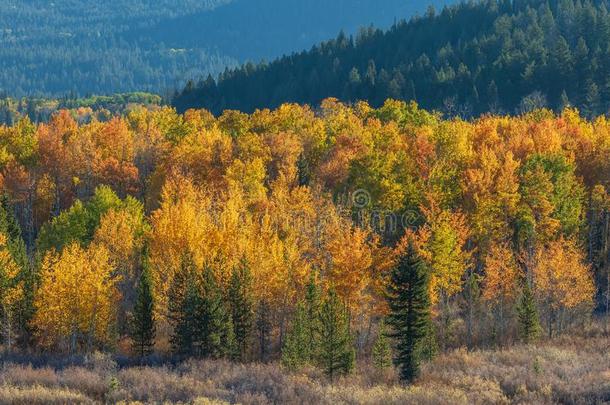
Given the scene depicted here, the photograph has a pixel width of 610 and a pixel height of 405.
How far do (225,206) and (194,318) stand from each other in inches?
758

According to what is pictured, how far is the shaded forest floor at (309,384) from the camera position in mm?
36781

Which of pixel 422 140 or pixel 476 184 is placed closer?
pixel 476 184

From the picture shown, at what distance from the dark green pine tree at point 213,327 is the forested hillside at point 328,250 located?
105mm

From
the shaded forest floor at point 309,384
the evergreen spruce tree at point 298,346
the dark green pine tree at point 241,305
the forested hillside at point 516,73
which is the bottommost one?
the shaded forest floor at point 309,384

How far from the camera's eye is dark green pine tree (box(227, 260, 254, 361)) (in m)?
53.5

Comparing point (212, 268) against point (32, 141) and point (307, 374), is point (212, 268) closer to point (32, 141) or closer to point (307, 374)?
point (307, 374)

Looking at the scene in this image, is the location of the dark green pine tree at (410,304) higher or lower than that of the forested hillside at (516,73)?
lower

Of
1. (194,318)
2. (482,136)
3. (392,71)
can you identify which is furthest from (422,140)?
(392,71)

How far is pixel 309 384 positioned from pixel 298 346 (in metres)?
7.31

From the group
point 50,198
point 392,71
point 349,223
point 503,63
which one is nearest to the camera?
point 349,223

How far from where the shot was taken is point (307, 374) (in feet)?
150

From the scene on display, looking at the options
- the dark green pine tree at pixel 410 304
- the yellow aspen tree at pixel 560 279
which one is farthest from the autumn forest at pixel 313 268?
the yellow aspen tree at pixel 560 279

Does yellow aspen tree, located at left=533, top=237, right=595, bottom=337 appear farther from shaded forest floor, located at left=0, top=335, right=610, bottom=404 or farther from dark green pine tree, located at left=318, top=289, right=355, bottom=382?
dark green pine tree, located at left=318, top=289, right=355, bottom=382

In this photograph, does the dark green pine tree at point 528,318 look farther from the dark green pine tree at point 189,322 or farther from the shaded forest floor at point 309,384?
the dark green pine tree at point 189,322
